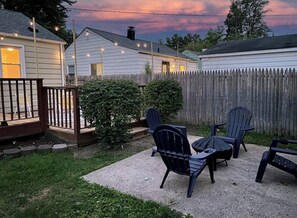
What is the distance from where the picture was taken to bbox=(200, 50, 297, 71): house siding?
31.3 ft

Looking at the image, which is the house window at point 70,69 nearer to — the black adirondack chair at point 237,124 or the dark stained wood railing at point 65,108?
the dark stained wood railing at point 65,108

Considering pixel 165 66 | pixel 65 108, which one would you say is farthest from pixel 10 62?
pixel 165 66

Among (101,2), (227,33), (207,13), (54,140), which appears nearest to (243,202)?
(54,140)

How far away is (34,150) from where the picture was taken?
492 cm

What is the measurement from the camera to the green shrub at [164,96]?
7.14m

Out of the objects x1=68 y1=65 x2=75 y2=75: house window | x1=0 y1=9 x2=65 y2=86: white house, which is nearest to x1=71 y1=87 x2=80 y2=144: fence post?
x1=0 y1=9 x2=65 y2=86: white house

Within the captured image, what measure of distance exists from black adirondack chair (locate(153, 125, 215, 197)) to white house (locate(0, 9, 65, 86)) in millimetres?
5472

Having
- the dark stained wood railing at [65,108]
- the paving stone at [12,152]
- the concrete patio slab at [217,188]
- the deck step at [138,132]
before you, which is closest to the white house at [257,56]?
the deck step at [138,132]

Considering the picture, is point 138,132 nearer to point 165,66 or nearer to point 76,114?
point 76,114

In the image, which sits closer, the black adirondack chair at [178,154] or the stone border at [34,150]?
the black adirondack chair at [178,154]

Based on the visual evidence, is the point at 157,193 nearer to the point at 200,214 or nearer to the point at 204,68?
the point at 200,214

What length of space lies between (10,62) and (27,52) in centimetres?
65

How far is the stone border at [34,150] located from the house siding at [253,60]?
8.29 m

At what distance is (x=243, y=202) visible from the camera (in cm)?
290
